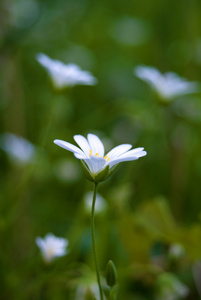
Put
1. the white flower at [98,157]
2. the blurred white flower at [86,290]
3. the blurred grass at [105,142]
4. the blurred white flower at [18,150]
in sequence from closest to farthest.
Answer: the white flower at [98,157]
the blurred white flower at [86,290]
the blurred grass at [105,142]
the blurred white flower at [18,150]

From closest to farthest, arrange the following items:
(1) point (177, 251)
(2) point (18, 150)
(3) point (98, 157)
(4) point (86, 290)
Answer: (3) point (98, 157) → (4) point (86, 290) → (1) point (177, 251) → (2) point (18, 150)

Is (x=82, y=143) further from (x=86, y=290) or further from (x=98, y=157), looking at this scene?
(x=86, y=290)

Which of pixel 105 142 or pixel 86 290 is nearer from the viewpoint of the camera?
pixel 86 290

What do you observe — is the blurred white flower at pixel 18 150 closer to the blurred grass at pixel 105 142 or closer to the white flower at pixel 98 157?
the blurred grass at pixel 105 142

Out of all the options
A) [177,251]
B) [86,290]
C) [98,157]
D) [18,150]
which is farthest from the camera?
[18,150]

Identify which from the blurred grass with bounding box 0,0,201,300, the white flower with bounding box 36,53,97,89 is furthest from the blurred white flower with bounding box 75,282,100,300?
the white flower with bounding box 36,53,97,89

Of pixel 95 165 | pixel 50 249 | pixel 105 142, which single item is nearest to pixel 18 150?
pixel 105 142

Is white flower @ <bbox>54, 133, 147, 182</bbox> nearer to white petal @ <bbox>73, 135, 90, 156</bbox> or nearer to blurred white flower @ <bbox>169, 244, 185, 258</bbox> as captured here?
white petal @ <bbox>73, 135, 90, 156</bbox>

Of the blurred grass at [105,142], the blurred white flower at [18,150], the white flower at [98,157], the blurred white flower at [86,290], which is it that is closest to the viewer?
the white flower at [98,157]

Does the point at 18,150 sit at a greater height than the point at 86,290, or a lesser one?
greater

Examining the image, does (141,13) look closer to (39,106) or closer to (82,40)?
(82,40)

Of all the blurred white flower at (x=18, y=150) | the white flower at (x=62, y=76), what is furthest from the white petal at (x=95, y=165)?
the blurred white flower at (x=18, y=150)
